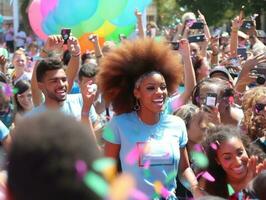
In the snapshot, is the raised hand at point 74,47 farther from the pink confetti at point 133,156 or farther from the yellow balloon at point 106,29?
the yellow balloon at point 106,29

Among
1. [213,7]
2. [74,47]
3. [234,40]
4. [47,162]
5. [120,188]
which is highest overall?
[47,162]

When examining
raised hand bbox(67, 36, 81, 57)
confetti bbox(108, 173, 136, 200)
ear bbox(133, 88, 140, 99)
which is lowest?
raised hand bbox(67, 36, 81, 57)

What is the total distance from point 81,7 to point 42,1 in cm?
49

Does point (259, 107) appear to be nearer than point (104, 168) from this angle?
No

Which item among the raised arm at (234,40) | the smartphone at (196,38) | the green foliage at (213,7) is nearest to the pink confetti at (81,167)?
the raised arm at (234,40)

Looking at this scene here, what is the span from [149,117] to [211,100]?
2.53 feet

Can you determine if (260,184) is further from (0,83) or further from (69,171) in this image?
(0,83)

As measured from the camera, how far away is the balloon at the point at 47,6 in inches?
275

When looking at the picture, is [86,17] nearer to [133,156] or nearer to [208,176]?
[133,156]

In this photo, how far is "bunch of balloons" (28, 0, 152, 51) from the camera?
22.8 feet

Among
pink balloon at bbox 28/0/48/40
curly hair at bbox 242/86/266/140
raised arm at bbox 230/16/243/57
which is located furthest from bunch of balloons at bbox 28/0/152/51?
curly hair at bbox 242/86/266/140

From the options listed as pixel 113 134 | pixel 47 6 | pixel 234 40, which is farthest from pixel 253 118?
pixel 47 6

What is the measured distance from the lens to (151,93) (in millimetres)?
3193

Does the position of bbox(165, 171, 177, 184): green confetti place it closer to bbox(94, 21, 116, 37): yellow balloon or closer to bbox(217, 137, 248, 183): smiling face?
bbox(217, 137, 248, 183): smiling face
